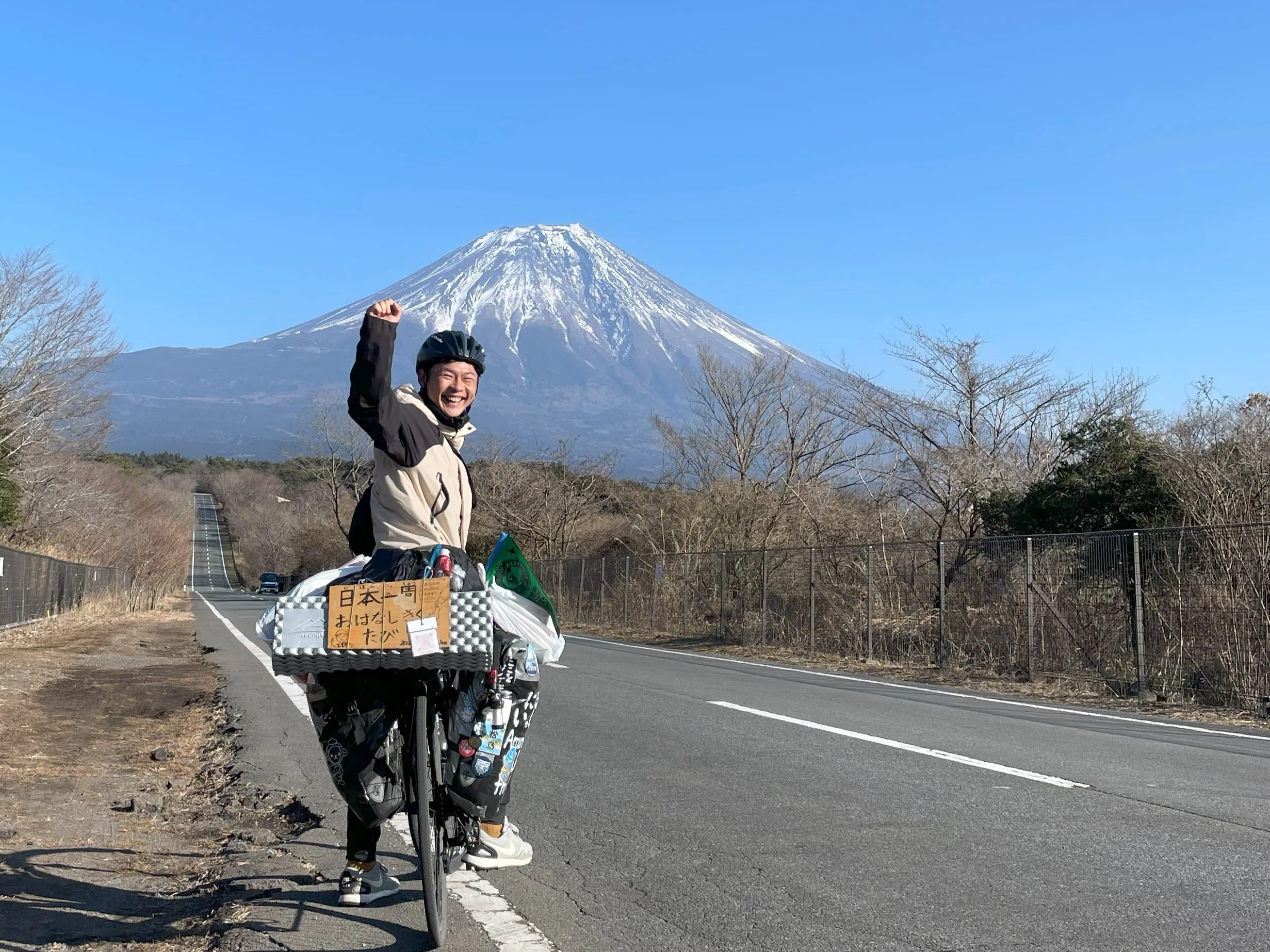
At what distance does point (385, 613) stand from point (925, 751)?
4.82 meters

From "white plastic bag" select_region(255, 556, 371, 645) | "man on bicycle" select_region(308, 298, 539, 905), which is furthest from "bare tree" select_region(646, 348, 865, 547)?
"white plastic bag" select_region(255, 556, 371, 645)

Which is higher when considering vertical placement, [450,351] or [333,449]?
[333,449]

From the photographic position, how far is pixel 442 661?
345 centimetres

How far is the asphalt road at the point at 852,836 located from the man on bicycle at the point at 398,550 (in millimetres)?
381

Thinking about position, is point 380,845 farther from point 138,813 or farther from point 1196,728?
point 1196,728

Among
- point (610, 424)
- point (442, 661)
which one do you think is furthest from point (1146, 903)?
point (610, 424)

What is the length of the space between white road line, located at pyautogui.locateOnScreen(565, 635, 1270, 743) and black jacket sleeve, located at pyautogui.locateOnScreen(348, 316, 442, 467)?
7.83m

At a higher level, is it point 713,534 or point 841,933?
point 713,534

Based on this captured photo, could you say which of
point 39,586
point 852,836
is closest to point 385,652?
point 852,836

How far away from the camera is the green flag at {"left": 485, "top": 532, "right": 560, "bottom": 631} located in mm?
3959

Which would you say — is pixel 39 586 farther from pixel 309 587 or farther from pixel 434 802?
pixel 434 802

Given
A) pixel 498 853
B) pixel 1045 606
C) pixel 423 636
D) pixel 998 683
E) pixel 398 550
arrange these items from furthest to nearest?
pixel 1045 606
pixel 998 683
pixel 498 853
pixel 398 550
pixel 423 636

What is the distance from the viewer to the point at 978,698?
12.2 meters

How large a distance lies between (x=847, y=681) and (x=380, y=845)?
967 centimetres
